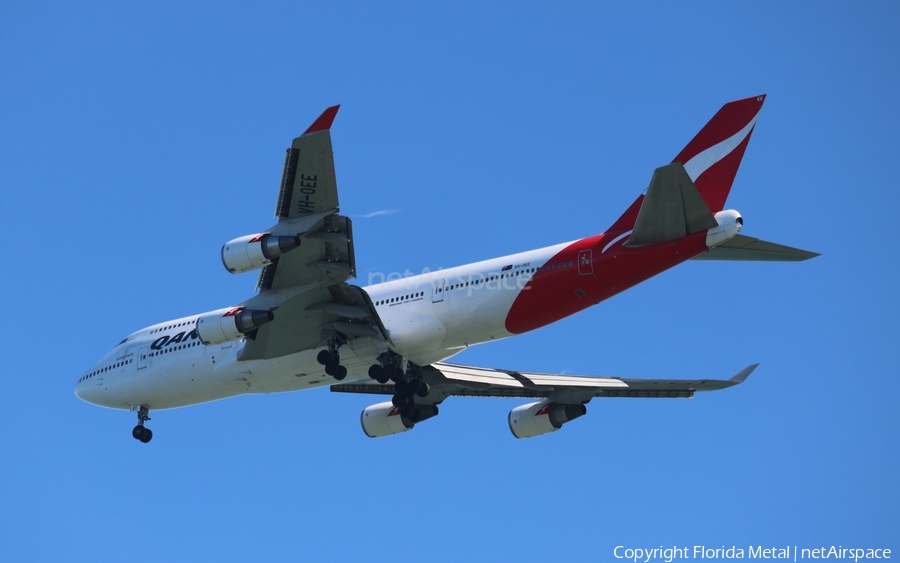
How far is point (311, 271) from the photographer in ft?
77.6

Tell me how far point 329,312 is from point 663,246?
7600 mm

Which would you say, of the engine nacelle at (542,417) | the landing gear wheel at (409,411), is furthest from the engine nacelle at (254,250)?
the engine nacelle at (542,417)

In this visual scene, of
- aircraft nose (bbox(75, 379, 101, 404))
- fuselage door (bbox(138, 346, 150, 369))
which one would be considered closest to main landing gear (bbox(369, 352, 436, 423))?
fuselage door (bbox(138, 346, 150, 369))

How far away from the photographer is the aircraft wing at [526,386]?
29516mm

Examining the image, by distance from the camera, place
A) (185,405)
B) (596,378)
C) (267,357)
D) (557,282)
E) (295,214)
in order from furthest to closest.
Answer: (596,378) → (185,405) → (267,357) → (557,282) → (295,214)

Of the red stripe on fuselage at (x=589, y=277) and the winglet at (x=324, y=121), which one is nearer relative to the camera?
the winglet at (x=324, y=121)

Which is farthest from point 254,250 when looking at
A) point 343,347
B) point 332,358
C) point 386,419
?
point 386,419

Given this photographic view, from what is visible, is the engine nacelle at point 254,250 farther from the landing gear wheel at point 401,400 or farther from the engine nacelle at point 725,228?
the engine nacelle at point 725,228

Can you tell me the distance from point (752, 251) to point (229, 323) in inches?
452

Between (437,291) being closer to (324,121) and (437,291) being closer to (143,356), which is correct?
(324,121)

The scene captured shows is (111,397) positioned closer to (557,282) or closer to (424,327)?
(424,327)

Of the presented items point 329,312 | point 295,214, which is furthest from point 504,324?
point 295,214

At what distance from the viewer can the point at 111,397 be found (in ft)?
95.7

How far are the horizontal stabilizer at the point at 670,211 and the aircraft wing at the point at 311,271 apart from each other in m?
6.10
